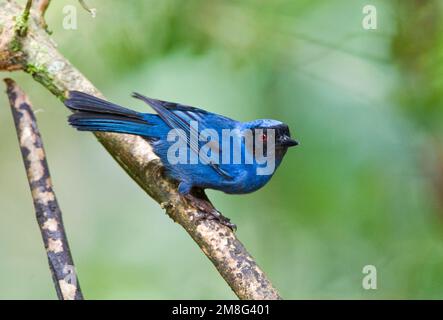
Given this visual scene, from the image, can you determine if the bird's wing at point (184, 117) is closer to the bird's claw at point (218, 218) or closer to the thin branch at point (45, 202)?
the bird's claw at point (218, 218)

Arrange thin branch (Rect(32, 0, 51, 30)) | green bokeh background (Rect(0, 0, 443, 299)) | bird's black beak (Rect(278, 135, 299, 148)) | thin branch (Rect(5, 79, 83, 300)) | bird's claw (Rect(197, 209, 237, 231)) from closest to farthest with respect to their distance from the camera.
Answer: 1. thin branch (Rect(5, 79, 83, 300))
2. bird's claw (Rect(197, 209, 237, 231))
3. green bokeh background (Rect(0, 0, 443, 299))
4. bird's black beak (Rect(278, 135, 299, 148))
5. thin branch (Rect(32, 0, 51, 30))

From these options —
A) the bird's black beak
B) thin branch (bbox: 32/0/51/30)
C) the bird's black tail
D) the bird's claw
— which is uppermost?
thin branch (bbox: 32/0/51/30)

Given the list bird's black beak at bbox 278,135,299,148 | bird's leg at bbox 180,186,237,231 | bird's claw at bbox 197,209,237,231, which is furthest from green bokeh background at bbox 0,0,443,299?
bird's claw at bbox 197,209,237,231

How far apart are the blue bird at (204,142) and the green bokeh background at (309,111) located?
8cm

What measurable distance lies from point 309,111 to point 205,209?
2.54 ft

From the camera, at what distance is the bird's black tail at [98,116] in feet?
12.8

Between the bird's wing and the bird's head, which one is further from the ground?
the bird's wing

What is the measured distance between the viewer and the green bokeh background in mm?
3844

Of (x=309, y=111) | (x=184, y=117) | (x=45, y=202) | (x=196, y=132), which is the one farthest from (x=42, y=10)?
(x=309, y=111)

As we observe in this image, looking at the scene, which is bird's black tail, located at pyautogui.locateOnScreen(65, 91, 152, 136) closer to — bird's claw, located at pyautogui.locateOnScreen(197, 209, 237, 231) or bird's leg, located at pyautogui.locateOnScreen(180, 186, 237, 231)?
bird's leg, located at pyautogui.locateOnScreen(180, 186, 237, 231)

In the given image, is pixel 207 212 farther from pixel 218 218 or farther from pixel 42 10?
pixel 42 10

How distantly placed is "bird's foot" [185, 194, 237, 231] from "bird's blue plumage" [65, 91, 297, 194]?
0.24 ft

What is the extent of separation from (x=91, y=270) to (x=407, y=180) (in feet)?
5.99

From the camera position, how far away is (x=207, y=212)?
149 inches
